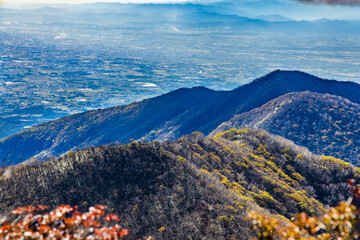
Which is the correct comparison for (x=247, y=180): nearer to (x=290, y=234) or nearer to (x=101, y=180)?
(x=101, y=180)

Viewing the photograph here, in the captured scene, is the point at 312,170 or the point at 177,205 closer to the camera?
the point at 177,205

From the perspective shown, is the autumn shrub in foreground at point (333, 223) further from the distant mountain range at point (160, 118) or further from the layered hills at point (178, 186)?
the distant mountain range at point (160, 118)

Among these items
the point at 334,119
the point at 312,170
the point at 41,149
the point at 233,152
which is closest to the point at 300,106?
the point at 334,119

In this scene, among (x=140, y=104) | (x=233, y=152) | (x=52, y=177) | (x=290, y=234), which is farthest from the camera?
(x=140, y=104)

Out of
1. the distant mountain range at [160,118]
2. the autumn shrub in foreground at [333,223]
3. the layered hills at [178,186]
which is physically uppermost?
the autumn shrub in foreground at [333,223]

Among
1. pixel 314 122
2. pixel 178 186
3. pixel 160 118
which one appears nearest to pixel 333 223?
pixel 178 186

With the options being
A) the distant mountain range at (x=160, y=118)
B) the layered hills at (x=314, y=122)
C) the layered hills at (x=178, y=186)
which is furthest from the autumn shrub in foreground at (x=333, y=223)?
the distant mountain range at (x=160, y=118)
